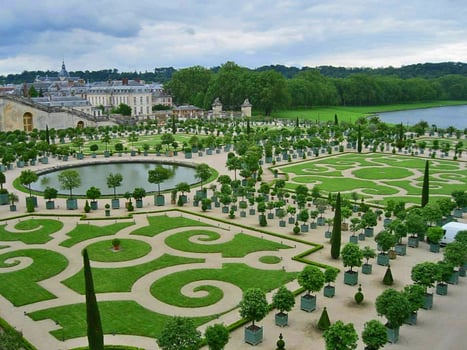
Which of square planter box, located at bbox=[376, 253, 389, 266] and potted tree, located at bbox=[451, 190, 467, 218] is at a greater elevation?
potted tree, located at bbox=[451, 190, 467, 218]

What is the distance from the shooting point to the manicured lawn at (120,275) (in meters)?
27.3

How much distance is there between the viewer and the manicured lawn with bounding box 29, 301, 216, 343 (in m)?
22.5

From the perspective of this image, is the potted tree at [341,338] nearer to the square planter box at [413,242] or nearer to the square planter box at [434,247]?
the square planter box at [434,247]

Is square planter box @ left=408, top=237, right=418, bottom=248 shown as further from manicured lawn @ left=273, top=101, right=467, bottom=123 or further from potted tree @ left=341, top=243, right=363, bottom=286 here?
manicured lawn @ left=273, top=101, right=467, bottom=123

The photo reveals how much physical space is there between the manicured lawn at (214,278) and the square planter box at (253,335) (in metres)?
4.25

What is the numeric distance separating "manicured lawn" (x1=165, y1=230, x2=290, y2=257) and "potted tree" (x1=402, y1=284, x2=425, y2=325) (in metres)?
11.8

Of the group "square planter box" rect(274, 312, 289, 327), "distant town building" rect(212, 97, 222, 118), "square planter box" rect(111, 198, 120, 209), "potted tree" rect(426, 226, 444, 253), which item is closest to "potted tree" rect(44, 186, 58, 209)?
"square planter box" rect(111, 198, 120, 209)

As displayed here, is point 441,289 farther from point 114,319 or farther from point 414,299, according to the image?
point 114,319

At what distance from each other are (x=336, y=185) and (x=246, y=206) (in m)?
14.4

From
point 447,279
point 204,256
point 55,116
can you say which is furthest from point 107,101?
point 447,279

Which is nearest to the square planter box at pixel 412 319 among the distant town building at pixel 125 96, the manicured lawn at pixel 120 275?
the manicured lawn at pixel 120 275

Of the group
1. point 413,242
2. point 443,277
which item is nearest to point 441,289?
point 443,277

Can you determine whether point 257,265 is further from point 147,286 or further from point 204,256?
point 147,286

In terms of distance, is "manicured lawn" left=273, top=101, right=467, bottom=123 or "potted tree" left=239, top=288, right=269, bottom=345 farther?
"manicured lawn" left=273, top=101, right=467, bottom=123
